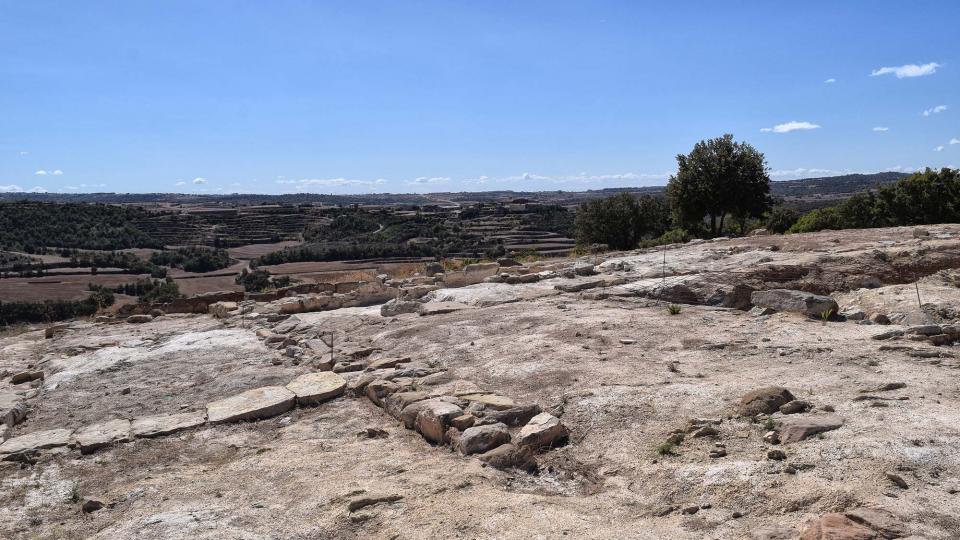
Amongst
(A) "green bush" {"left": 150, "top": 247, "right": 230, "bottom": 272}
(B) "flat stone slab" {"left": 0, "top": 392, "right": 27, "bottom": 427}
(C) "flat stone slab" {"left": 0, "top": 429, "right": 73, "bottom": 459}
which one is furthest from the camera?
(A) "green bush" {"left": 150, "top": 247, "right": 230, "bottom": 272}

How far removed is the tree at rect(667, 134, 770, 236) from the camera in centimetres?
2559

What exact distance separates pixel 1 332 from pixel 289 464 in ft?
37.5

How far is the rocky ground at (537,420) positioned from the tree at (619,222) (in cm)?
2187

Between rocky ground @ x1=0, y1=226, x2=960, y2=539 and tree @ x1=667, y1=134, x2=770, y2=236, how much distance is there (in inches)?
566

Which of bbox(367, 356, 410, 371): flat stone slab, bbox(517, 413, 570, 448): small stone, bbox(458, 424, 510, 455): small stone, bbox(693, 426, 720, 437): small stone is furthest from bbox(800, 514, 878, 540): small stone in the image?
bbox(367, 356, 410, 371): flat stone slab

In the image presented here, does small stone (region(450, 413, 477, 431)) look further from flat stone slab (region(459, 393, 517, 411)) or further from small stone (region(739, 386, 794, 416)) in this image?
small stone (region(739, 386, 794, 416))

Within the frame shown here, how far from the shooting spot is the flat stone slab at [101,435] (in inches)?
255

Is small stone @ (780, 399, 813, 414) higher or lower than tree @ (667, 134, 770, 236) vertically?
lower

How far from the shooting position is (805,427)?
491 centimetres

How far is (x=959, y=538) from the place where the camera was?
11.4 ft

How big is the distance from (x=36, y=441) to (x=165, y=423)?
1.17 metres

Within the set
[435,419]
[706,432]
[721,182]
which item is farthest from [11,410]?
[721,182]

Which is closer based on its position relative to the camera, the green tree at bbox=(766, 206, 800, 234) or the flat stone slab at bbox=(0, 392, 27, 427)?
the flat stone slab at bbox=(0, 392, 27, 427)

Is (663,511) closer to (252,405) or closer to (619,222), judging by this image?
(252,405)
